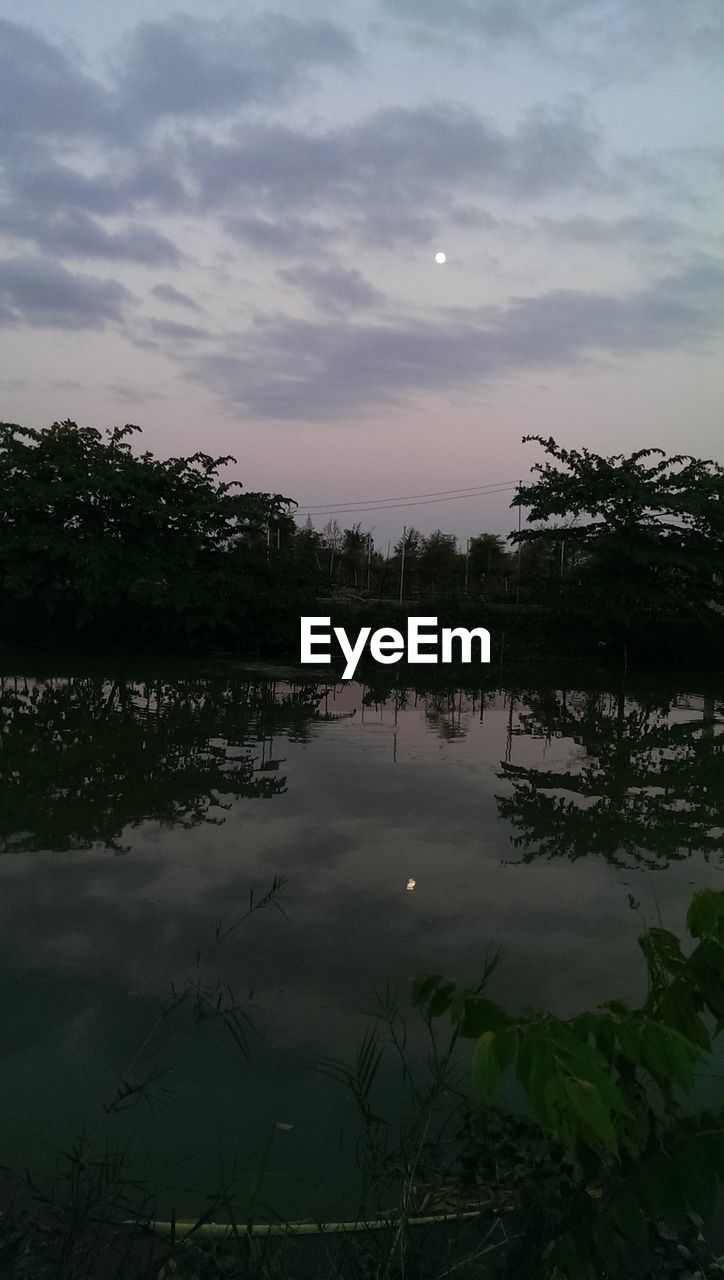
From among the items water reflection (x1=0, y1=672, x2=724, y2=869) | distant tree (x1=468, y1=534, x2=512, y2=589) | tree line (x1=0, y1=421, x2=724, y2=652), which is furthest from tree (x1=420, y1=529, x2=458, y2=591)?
water reflection (x1=0, y1=672, x2=724, y2=869)

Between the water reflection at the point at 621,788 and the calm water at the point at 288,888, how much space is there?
0.04 m

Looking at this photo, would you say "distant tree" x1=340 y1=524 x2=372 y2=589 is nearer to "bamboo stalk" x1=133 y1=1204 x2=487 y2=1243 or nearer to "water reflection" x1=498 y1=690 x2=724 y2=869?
"water reflection" x1=498 y1=690 x2=724 y2=869

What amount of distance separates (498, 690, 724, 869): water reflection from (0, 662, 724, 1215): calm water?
0.12ft

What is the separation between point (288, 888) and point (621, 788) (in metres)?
3.78

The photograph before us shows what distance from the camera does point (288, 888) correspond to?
4652 millimetres

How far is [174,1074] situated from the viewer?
285 cm

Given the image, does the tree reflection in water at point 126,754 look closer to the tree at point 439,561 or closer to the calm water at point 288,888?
the calm water at point 288,888

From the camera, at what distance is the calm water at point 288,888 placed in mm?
2736

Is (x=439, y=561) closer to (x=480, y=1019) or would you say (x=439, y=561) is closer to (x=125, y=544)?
(x=125, y=544)

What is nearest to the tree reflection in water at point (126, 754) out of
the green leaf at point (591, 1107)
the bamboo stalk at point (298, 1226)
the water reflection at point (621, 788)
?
the water reflection at point (621, 788)

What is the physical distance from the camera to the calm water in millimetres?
2736

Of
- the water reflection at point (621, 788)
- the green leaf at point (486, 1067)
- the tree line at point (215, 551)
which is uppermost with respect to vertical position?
the tree line at point (215, 551)

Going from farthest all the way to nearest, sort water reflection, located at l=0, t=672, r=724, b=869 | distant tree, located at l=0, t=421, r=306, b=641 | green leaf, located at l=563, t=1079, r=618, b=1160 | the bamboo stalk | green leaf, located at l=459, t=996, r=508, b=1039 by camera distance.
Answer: distant tree, located at l=0, t=421, r=306, b=641
water reflection, located at l=0, t=672, r=724, b=869
the bamboo stalk
green leaf, located at l=459, t=996, r=508, b=1039
green leaf, located at l=563, t=1079, r=618, b=1160

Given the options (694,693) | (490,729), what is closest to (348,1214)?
(490,729)
